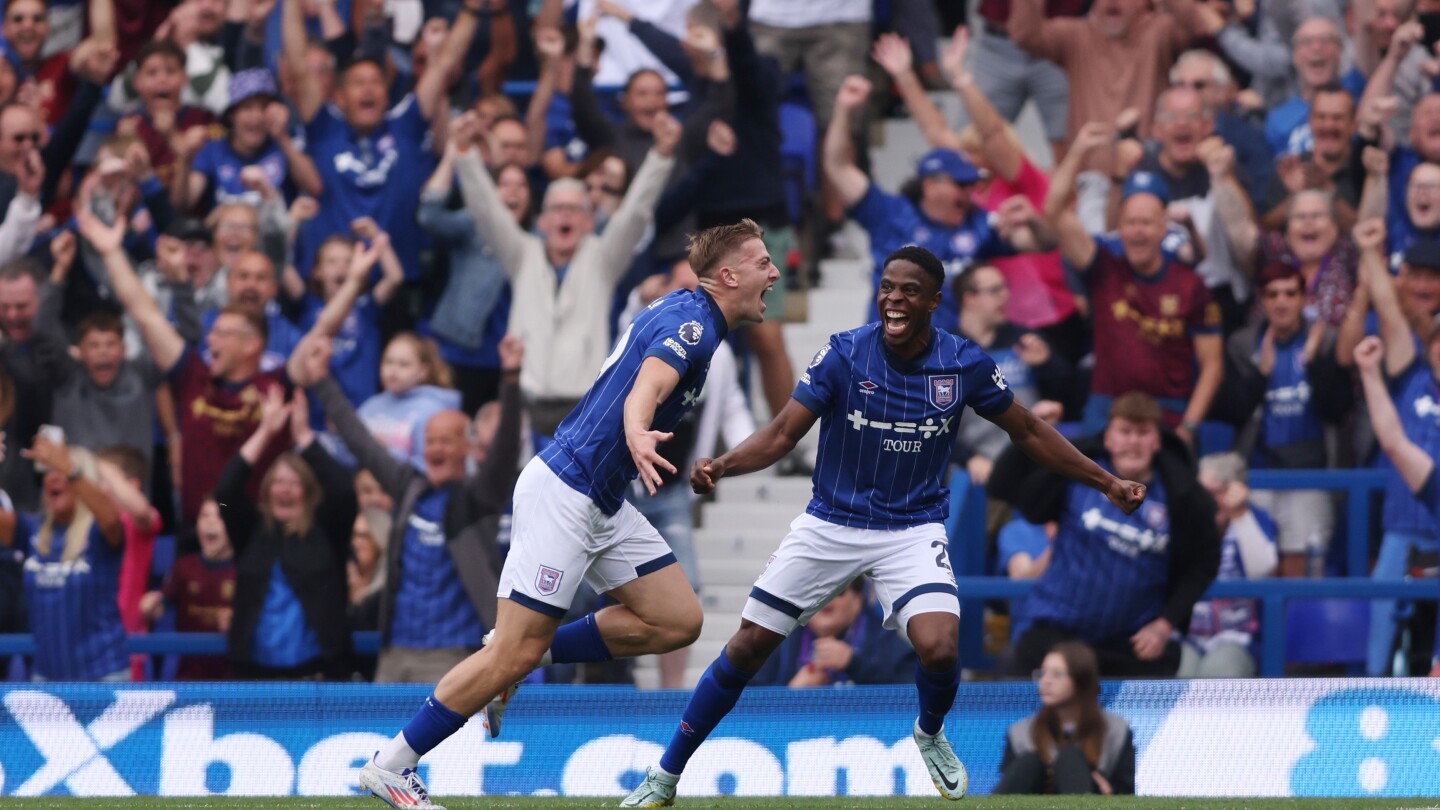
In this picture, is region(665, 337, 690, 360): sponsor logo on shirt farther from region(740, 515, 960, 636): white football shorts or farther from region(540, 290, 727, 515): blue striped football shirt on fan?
region(740, 515, 960, 636): white football shorts

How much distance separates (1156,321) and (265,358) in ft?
15.8

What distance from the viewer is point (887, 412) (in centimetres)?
677

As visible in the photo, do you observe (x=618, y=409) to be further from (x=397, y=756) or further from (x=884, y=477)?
(x=397, y=756)

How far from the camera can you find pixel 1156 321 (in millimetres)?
10148

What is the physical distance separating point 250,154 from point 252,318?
5.78ft

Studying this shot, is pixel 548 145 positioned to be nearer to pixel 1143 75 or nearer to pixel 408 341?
pixel 408 341

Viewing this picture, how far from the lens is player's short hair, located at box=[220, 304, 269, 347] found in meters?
10.4

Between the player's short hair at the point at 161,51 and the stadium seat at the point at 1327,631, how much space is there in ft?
23.9

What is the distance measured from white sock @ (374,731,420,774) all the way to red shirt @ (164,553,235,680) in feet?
13.2

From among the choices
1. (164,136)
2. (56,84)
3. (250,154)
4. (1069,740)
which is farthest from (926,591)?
(56,84)

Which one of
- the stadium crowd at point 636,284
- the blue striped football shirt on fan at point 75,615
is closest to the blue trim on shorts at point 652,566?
the stadium crowd at point 636,284

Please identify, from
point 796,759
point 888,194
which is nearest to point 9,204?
point 888,194

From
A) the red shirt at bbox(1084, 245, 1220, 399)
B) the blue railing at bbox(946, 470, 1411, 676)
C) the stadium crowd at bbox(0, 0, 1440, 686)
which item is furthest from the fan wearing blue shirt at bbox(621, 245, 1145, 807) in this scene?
the red shirt at bbox(1084, 245, 1220, 399)

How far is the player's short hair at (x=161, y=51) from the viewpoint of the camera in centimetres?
1198
